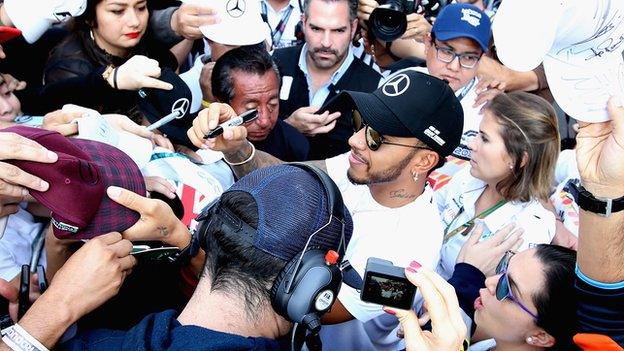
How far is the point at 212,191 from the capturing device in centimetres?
224

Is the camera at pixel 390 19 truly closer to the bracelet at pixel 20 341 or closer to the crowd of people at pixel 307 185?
the crowd of people at pixel 307 185

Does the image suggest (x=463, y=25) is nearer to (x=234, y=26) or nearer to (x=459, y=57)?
(x=459, y=57)

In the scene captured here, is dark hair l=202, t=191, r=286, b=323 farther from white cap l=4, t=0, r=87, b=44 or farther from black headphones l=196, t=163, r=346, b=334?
white cap l=4, t=0, r=87, b=44

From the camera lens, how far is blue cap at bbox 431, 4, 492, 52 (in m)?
3.48

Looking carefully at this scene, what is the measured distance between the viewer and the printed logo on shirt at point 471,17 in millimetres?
3487

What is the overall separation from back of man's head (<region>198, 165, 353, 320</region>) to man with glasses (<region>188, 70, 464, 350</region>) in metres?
0.76

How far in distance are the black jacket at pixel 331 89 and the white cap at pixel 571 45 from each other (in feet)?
6.87

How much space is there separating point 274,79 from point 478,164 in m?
1.13

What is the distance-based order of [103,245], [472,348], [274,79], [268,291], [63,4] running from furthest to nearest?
[274,79] → [63,4] → [472,348] → [103,245] → [268,291]

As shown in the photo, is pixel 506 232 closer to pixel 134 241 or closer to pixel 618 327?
pixel 618 327

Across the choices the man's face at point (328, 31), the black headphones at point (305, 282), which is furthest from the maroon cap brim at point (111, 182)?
the man's face at point (328, 31)

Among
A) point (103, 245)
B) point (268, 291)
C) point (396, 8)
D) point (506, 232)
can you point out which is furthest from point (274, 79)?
point (268, 291)

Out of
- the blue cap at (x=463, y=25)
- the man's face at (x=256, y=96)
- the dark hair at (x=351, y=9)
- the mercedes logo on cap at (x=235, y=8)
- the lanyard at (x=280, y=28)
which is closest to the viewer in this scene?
the man's face at (x=256, y=96)

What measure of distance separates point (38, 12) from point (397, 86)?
166 centimetres
